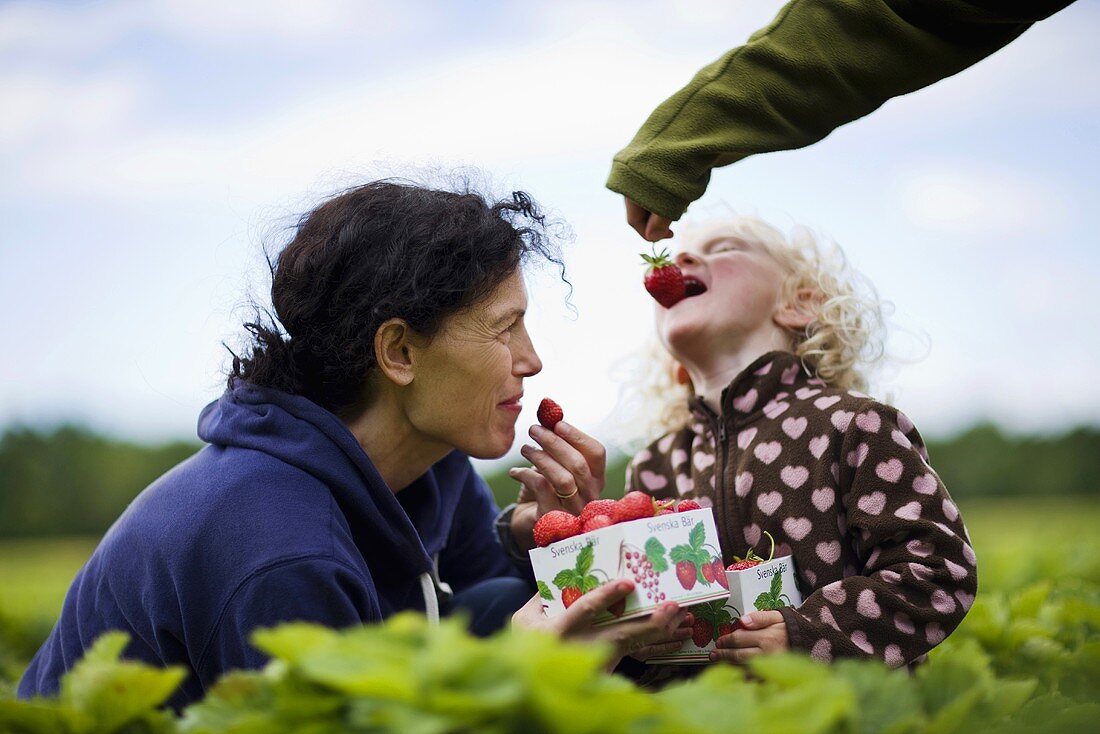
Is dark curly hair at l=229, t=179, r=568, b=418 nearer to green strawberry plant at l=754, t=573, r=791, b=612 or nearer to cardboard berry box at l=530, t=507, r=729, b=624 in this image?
cardboard berry box at l=530, t=507, r=729, b=624

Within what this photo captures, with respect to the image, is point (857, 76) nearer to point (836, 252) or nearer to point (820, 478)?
point (836, 252)

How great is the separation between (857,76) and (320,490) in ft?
6.02

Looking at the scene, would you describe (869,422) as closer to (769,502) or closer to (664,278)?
(769,502)

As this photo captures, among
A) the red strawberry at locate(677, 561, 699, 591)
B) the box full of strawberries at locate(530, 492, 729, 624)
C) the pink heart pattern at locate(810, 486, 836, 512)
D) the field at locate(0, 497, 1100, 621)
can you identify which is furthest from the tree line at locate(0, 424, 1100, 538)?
the red strawberry at locate(677, 561, 699, 591)

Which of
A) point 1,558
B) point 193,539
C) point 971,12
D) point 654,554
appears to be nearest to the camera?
point 654,554

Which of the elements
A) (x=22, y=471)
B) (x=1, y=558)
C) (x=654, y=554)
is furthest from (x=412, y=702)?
(x=22, y=471)

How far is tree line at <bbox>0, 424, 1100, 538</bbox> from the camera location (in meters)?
17.5

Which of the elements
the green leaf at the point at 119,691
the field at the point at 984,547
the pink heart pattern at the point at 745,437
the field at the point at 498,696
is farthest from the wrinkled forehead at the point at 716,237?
the field at the point at 984,547

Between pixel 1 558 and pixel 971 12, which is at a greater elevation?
pixel 971 12

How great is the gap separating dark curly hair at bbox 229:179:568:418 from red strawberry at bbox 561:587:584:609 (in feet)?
2.75

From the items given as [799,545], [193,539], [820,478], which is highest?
[193,539]

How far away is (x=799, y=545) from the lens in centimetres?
269

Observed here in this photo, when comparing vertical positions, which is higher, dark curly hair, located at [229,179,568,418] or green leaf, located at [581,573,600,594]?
dark curly hair, located at [229,179,568,418]

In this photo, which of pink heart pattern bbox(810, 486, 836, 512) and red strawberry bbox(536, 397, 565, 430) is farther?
red strawberry bbox(536, 397, 565, 430)
